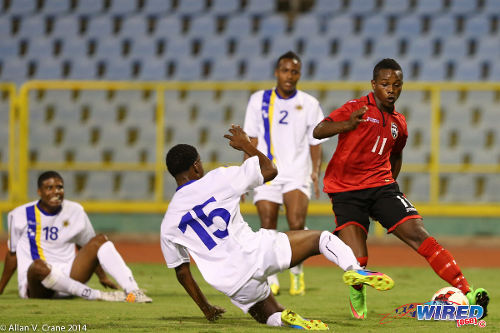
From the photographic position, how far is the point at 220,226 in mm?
5109

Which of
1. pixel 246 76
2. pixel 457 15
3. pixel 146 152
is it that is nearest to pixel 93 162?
pixel 146 152

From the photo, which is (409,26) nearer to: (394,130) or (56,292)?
(394,130)

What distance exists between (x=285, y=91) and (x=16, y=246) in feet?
9.21

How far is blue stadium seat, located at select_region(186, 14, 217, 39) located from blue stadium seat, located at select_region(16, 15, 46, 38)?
112 inches

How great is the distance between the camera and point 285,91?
791 cm

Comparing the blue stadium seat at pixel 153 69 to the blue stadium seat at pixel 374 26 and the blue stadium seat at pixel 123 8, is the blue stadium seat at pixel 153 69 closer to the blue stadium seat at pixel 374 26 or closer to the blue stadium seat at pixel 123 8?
the blue stadium seat at pixel 123 8

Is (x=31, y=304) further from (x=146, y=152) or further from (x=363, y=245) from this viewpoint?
(x=146, y=152)

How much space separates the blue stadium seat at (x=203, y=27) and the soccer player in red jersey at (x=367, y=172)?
33.2 feet

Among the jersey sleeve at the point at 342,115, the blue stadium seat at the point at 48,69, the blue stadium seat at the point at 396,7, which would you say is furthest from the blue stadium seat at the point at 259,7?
the jersey sleeve at the point at 342,115

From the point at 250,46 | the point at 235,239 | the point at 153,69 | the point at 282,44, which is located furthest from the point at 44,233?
the point at 282,44

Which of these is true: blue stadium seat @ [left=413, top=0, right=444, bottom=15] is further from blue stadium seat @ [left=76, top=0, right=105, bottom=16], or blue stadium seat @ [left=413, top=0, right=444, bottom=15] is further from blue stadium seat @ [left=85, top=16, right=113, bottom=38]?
blue stadium seat @ [left=76, top=0, right=105, bottom=16]

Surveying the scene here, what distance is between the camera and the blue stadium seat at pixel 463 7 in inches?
627

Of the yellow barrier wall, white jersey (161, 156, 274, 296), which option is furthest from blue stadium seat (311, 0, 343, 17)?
white jersey (161, 156, 274, 296)

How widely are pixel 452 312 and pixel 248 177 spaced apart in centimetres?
167
